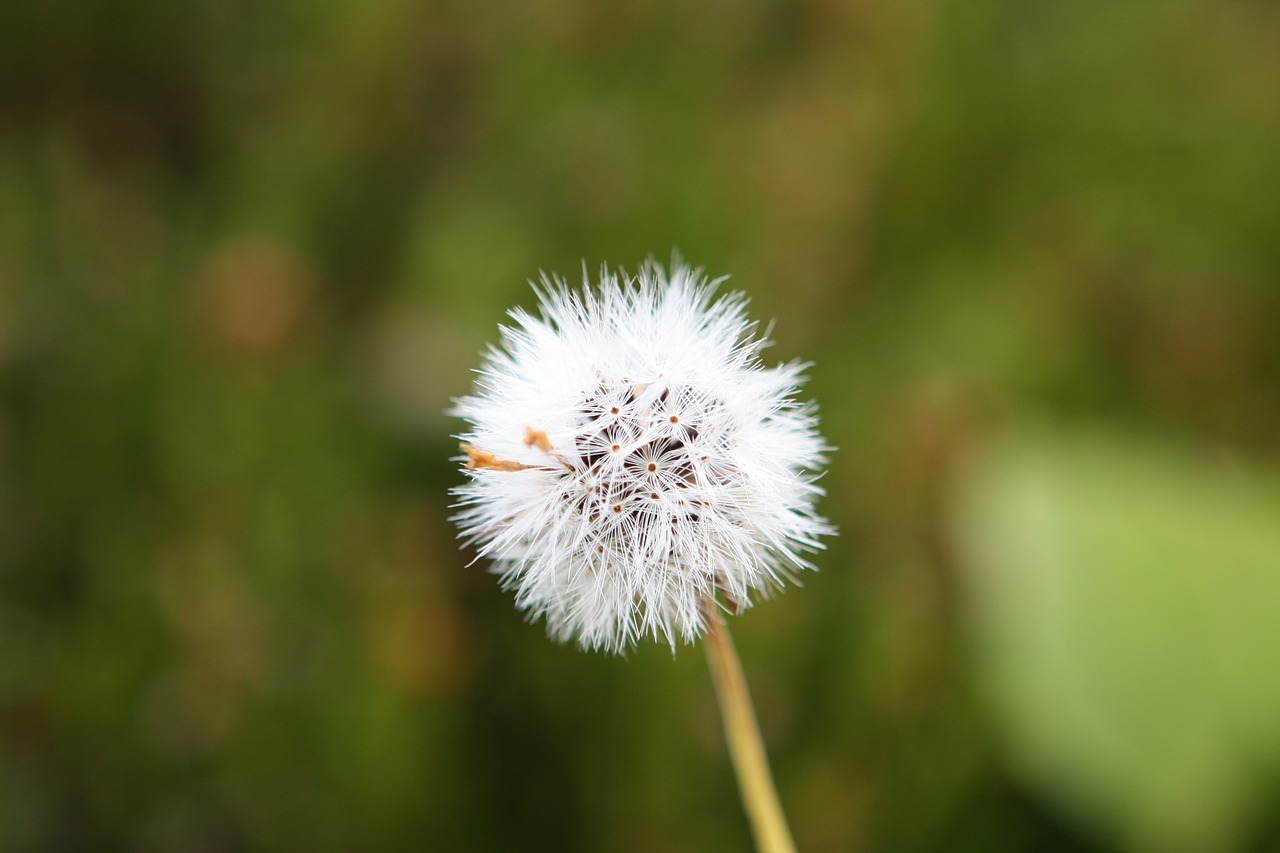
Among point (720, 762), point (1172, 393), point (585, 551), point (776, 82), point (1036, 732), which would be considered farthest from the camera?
point (776, 82)

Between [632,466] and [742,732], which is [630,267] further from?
[742,732]

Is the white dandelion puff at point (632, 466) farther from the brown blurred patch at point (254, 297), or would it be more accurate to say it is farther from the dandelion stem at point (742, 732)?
the brown blurred patch at point (254, 297)

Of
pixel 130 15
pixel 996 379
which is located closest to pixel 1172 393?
pixel 996 379

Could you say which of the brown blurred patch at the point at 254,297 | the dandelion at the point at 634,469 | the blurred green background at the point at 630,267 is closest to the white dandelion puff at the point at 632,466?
the dandelion at the point at 634,469

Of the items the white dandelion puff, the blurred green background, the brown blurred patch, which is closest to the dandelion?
the white dandelion puff

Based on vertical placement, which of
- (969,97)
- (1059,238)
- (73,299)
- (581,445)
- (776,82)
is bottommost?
(581,445)

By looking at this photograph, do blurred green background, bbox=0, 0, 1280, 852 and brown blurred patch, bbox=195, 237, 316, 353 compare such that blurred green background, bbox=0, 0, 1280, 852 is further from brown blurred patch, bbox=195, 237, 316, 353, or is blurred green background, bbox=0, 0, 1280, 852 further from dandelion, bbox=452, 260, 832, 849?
dandelion, bbox=452, 260, 832, 849

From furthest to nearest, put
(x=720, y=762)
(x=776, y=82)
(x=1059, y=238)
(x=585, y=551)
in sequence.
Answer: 1. (x=776, y=82)
2. (x=1059, y=238)
3. (x=720, y=762)
4. (x=585, y=551)

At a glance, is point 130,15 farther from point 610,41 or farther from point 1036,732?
point 1036,732
